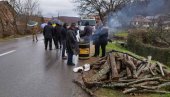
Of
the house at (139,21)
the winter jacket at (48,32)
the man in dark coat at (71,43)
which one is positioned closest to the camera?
the man in dark coat at (71,43)

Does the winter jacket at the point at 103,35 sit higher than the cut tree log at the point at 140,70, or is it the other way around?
the winter jacket at the point at 103,35

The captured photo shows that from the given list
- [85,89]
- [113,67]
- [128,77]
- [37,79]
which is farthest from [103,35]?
[85,89]

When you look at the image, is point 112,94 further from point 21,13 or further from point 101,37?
point 21,13

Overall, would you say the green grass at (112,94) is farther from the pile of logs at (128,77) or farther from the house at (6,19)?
the house at (6,19)

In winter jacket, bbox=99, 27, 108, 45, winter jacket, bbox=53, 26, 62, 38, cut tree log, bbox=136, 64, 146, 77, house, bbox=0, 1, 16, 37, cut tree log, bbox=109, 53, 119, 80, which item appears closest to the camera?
cut tree log, bbox=109, 53, 119, 80

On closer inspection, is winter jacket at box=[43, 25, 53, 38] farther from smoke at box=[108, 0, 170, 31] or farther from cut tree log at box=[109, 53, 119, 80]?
cut tree log at box=[109, 53, 119, 80]

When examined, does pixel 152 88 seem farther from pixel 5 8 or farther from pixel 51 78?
pixel 5 8

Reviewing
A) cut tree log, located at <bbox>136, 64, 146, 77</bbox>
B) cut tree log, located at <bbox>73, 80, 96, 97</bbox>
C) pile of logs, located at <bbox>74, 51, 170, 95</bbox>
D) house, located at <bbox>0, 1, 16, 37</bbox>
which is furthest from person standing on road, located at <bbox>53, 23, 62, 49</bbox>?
house, located at <bbox>0, 1, 16, 37</bbox>

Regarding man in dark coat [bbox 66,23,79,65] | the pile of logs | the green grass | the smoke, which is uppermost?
the smoke

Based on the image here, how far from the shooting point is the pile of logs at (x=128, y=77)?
10.3 metres

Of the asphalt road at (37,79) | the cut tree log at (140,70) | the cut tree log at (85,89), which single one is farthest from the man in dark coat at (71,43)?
the cut tree log at (85,89)

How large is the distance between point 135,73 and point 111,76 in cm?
87

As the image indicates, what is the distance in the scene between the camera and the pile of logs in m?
10.3

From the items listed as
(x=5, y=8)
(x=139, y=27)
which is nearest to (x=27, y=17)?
(x=5, y=8)
